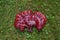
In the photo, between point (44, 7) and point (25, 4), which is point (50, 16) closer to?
point (44, 7)

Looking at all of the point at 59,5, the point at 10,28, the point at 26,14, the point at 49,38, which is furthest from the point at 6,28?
the point at 59,5

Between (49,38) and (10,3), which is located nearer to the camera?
(49,38)

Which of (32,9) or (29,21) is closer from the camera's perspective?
(29,21)

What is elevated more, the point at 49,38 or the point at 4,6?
the point at 4,6
